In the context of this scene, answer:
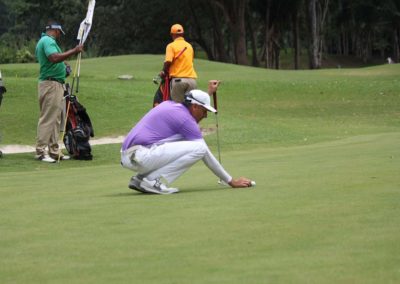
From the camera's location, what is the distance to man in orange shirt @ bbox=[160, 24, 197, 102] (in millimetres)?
18391

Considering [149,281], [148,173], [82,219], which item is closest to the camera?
[149,281]

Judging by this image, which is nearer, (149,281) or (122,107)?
(149,281)

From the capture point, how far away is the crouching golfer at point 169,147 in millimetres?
10188

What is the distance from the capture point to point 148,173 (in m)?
10.4

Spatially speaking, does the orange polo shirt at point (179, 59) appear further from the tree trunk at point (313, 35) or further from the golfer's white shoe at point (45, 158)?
the tree trunk at point (313, 35)

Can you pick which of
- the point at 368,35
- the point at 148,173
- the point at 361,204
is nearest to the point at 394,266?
the point at 361,204

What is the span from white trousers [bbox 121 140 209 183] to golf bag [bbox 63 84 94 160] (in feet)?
23.2

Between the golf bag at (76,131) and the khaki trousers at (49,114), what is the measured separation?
27cm

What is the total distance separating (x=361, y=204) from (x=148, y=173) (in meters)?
2.72

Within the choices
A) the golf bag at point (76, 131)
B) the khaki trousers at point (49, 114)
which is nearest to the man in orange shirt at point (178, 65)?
the golf bag at point (76, 131)

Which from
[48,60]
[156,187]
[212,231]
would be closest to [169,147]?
[156,187]

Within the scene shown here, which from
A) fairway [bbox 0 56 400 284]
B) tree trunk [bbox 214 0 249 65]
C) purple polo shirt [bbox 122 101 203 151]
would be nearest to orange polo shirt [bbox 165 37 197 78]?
fairway [bbox 0 56 400 284]

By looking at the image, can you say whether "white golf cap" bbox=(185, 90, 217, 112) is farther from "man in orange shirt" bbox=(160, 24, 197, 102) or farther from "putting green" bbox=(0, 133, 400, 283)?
"man in orange shirt" bbox=(160, 24, 197, 102)

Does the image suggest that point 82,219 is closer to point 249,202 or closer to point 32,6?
point 249,202
